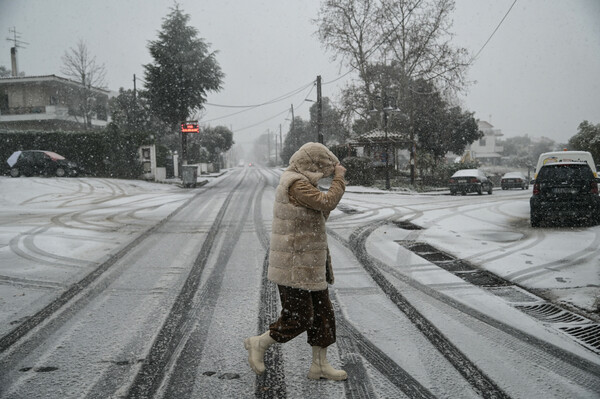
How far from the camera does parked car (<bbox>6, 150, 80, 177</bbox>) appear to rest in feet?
73.4

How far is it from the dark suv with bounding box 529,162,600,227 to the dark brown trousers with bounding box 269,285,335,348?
28.1ft

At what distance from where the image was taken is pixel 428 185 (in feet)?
100

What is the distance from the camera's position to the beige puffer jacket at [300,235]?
2857mm

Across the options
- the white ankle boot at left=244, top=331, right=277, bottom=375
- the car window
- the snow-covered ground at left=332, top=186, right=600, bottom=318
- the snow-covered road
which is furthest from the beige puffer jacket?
the car window

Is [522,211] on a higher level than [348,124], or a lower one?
lower

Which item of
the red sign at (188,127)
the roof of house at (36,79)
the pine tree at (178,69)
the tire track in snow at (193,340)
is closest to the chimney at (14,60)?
the roof of house at (36,79)

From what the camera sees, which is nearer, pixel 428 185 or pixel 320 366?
pixel 320 366

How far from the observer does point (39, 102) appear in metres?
37.6

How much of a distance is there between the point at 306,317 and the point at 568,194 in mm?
9110

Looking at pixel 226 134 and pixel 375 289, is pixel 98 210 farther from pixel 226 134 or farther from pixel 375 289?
pixel 226 134

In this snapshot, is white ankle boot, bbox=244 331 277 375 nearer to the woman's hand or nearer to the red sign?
the woman's hand

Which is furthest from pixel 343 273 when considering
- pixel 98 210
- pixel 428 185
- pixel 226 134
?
pixel 226 134

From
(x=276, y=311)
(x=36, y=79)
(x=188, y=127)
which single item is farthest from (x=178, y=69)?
(x=276, y=311)

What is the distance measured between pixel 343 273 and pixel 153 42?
27.6m
